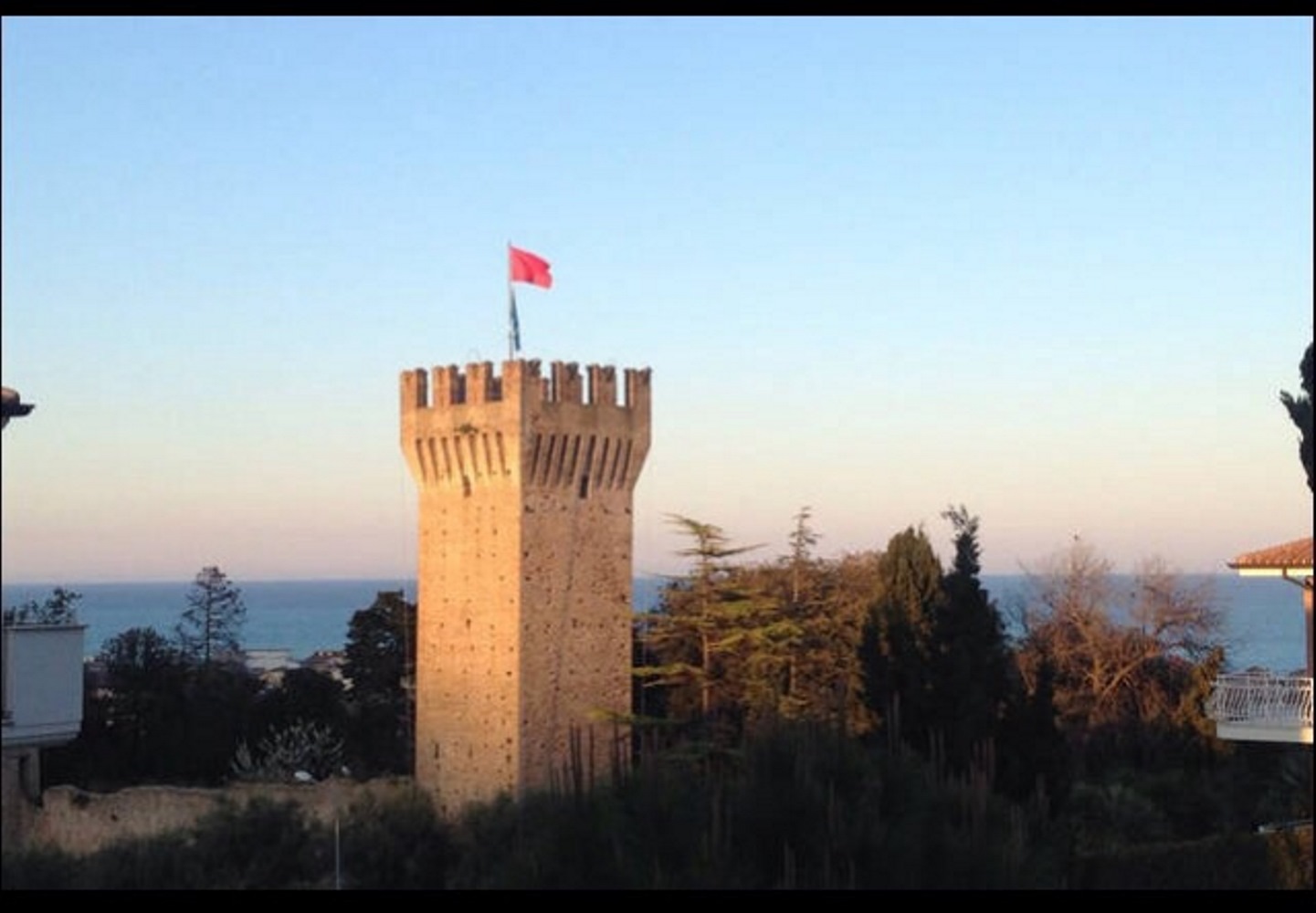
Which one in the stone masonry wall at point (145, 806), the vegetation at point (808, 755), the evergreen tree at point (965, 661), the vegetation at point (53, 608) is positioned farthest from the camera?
the vegetation at point (53, 608)

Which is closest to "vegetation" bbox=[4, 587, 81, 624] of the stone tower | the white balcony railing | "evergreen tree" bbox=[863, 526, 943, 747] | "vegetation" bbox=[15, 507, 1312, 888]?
"vegetation" bbox=[15, 507, 1312, 888]

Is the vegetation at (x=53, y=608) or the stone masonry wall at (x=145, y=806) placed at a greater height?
the vegetation at (x=53, y=608)

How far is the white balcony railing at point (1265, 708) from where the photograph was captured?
23609mm

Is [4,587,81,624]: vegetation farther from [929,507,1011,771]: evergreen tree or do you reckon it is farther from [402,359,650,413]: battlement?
[929,507,1011,771]: evergreen tree

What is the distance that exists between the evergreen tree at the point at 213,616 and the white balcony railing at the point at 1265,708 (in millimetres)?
36525

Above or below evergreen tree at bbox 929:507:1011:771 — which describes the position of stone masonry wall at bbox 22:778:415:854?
below

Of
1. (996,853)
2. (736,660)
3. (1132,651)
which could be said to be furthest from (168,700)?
(996,853)

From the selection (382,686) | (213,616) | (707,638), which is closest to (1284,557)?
(707,638)

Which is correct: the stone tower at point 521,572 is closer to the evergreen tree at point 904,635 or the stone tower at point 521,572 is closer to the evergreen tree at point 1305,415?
the evergreen tree at point 904,635

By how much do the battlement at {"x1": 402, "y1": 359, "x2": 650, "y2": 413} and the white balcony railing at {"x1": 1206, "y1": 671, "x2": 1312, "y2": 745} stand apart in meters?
10.3

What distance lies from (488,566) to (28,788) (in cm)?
751

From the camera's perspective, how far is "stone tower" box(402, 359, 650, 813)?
28047mm

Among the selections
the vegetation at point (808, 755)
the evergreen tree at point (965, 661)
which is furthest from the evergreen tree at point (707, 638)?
the evergreen tree at point (965, 661)

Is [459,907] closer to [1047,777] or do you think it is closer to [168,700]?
[1047,777]
